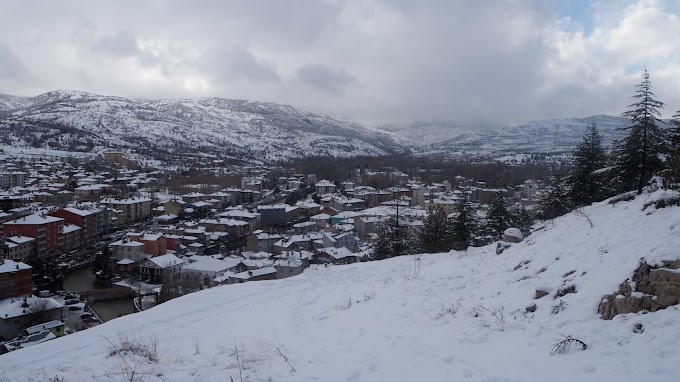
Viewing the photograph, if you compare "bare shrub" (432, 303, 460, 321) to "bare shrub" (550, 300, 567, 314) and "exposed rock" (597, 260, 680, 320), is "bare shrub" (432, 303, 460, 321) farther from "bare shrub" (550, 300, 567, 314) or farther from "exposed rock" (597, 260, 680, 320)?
"exposed rock" (597, 260, 680, 320)

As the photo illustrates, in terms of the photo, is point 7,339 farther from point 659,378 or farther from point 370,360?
point 659,378

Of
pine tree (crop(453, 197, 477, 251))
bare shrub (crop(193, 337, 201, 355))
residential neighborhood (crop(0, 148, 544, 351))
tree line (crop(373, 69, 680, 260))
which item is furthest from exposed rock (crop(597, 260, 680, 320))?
residential neighborhood (crop(0, 148, 544, 351))

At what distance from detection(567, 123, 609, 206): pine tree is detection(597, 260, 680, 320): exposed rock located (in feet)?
49.7

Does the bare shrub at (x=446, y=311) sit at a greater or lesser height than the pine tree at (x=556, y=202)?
lesser

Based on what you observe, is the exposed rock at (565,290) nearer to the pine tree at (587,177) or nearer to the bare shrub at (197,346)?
the bare shrub at (197,346)

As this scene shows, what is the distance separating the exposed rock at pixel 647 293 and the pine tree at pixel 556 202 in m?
15.8

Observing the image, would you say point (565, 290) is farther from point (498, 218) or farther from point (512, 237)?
point (498, 218)

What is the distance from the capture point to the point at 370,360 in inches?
202

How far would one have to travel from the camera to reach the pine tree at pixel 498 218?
2022 cm

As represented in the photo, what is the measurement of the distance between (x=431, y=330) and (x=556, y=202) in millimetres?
17394

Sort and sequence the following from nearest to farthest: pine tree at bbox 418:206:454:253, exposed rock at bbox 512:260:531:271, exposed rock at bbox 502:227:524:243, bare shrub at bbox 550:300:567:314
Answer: bare shrub at bbox 550:300:567:314
exposed rock at bbox 512:260:531:271
exposed rock at bbox 502:227:524:243
pine tree at bbox 418:206:454:253

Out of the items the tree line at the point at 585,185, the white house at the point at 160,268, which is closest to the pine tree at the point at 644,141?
the tree line at the point at 585,185

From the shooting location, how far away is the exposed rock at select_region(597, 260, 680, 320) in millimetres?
4844

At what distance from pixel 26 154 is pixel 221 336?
5359 inches
